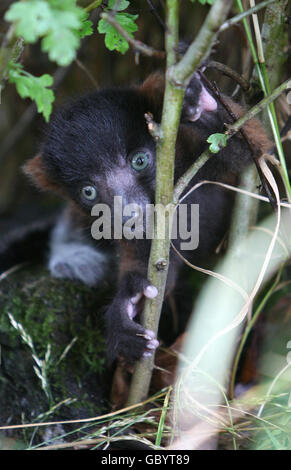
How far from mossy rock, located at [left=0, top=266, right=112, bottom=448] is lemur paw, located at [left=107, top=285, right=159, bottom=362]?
321mm

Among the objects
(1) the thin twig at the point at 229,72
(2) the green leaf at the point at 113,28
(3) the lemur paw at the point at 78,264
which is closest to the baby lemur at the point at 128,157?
(1) the thin twig at the point at 229,72

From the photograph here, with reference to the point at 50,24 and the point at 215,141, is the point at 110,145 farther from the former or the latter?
the point at 50,24

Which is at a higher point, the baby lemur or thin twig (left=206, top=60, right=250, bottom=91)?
thin twig (left=206, top=60, right=250, bottom=91)

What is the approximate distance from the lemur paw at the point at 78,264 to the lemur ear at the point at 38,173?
64cm

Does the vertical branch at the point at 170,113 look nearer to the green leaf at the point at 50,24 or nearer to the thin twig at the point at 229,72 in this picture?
the thin twig at the point at 229,72

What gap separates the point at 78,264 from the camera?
367cm

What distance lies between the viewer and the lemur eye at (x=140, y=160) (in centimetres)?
262

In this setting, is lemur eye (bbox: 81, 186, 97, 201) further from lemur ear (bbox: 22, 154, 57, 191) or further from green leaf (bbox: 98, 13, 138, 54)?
green leaf (bbox: 98, 13, 138, 54)

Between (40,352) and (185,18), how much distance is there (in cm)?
277

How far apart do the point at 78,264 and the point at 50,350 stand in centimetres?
89

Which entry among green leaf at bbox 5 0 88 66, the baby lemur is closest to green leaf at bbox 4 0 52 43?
green leaf at bbox 5 0 88 66

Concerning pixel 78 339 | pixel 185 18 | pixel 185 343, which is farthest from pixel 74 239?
pixel 185 18

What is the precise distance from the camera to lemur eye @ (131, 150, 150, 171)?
8.60 ft

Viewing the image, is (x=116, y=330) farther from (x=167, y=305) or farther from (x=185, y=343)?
(x=167, y=305)
